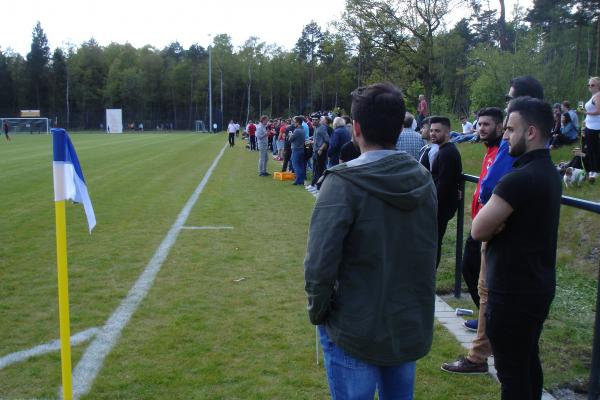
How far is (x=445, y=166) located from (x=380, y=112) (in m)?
3.72

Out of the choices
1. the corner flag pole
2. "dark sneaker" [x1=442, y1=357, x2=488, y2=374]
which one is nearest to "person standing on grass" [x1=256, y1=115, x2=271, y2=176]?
"dark sneaker" [x1=442, y1=357, x2=488, y2=374]

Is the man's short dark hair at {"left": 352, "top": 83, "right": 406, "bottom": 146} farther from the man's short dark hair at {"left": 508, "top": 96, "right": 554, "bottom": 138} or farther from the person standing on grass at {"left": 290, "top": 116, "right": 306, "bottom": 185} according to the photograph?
the person standing on grass at {"left": 290, "top": 116, "right": 306, "bottom": 185}

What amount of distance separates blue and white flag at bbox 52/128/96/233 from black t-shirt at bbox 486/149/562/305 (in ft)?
8.12

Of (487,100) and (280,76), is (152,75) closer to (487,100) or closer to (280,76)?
(280,76)

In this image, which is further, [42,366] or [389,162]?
[42,366]

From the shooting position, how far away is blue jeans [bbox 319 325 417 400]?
Result: 2367 mm

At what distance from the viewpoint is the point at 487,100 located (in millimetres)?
30969

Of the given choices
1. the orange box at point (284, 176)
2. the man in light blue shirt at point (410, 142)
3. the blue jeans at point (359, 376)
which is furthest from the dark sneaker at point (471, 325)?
the orange box at point (284, 176)

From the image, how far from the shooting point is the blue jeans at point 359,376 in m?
2.37

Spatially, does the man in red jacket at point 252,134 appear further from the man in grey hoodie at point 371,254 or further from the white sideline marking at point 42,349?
the man in grey hoodie at point 371,254

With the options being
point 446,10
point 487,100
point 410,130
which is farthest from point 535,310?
point 446,10

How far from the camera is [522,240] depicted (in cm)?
287

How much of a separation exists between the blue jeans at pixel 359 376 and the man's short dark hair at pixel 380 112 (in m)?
0.86

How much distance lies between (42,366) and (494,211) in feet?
11.3
